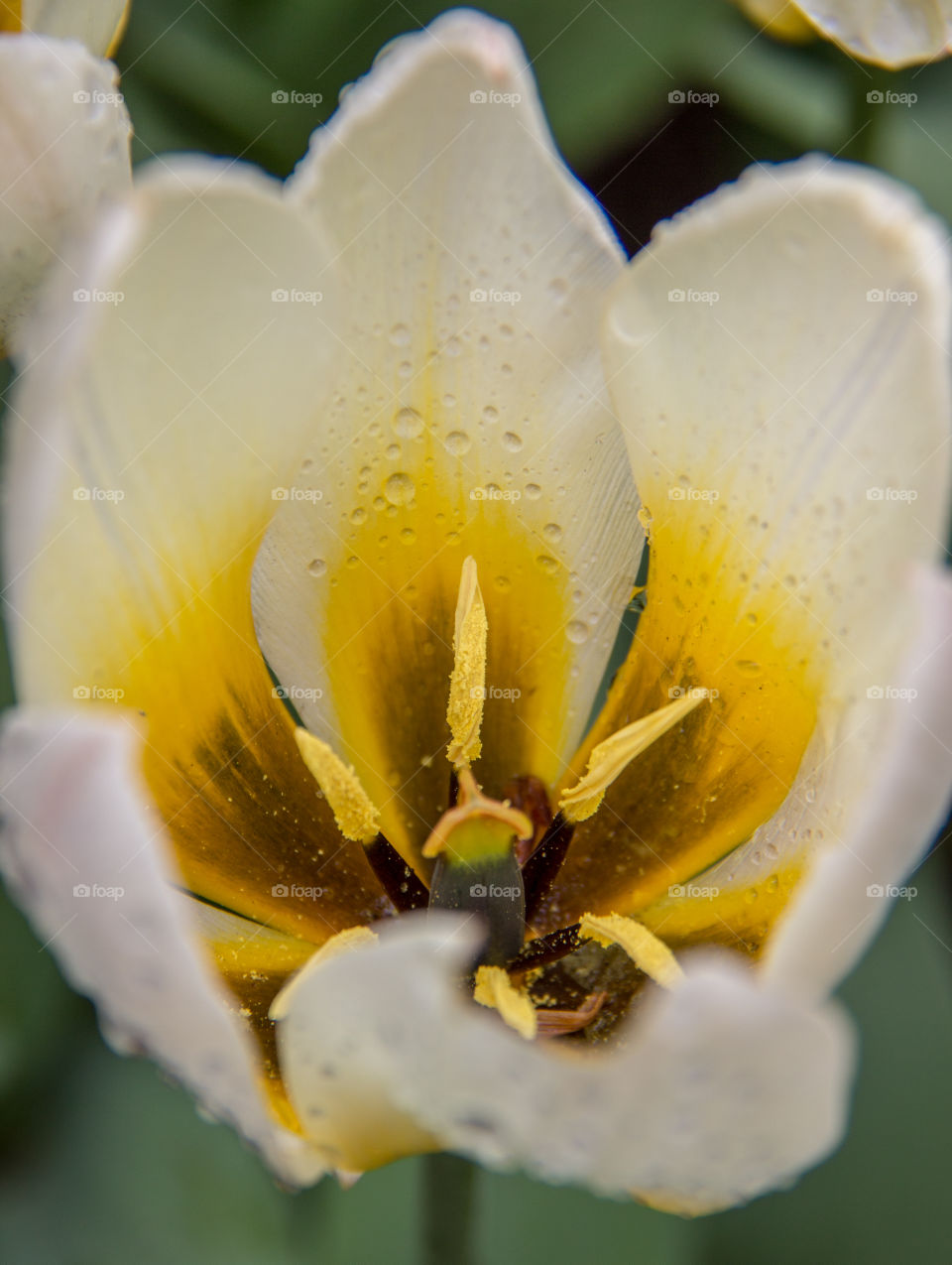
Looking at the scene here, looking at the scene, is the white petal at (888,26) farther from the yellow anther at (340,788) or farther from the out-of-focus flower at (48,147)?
the yellow anther at (340,788)

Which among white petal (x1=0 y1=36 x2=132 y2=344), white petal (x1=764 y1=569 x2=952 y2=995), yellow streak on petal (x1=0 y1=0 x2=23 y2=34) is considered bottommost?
white petal (x1=764 y1=569 x2=952 y2=995)

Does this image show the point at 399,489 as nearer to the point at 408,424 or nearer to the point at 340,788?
the point at 408,424

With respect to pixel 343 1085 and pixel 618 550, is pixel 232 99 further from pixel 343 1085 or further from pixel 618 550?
pixel 343 1085

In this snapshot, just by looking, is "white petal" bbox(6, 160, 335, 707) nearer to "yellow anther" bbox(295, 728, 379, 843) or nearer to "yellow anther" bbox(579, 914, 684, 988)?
"yellow anther" bbox(295, 728, 379, 843)

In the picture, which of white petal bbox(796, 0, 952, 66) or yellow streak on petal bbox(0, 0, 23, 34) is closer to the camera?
yellow streak on petal bbox(0, 0, 23, 34)

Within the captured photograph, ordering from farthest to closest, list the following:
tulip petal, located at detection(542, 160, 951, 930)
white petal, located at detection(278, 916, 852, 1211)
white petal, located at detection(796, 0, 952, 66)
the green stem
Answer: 1. white petal, located at detection(796, 0, 952, 66)
2. the green stem
3. tulip petal, located at detection(542, 160, 951, 930)
4. white petal, located at detection(278, 916, 852, 1211)

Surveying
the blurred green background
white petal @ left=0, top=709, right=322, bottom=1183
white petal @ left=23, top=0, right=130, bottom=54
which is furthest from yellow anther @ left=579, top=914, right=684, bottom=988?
white petal @ left=23, top=0, right=130, bottom=54

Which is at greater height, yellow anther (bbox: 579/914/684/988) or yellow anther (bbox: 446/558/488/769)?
yellow anther (bbox: 446/558/488/769)

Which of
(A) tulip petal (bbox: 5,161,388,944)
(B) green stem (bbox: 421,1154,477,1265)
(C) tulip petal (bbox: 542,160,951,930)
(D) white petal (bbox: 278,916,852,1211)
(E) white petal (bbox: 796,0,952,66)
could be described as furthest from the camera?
(E) white petal (bbox: 796,0,952,66)

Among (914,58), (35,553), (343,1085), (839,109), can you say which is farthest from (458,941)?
(839,109)
